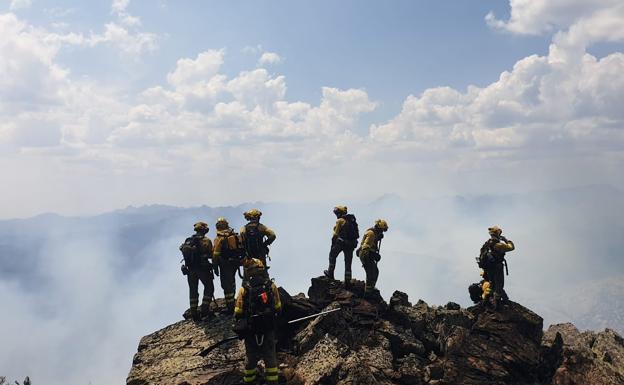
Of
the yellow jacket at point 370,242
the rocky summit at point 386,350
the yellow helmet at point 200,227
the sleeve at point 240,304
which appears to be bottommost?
the rocky summit at point 386,350

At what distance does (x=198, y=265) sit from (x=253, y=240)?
2.90 metres

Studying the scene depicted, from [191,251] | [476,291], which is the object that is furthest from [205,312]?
[476,291]

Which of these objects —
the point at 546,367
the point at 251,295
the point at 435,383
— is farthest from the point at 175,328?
the point at 546,367

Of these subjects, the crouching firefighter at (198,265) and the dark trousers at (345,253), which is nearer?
the crouching firefighter at (198,265)

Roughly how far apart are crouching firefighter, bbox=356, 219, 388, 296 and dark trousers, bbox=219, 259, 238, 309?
19.8ft

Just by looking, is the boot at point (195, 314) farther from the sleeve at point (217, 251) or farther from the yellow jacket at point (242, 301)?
the yellow jacket at point (242, 301)

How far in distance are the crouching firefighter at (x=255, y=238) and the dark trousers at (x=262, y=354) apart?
5464 mm

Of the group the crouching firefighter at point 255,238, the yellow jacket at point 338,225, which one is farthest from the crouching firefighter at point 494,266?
the crouching firefighter at point 255,238

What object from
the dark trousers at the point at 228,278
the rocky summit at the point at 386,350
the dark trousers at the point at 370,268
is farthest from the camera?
the dark trousers at the point at 370,268

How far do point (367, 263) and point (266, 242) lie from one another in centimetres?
503

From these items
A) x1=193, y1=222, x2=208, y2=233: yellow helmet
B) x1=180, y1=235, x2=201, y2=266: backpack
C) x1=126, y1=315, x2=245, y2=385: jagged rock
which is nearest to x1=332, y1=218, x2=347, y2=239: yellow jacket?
x1=193, y1=222, x2=208, y2=233: yellow helmet

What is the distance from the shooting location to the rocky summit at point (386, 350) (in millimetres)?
14867

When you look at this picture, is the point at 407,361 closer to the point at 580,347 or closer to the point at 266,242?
the point at 580,347

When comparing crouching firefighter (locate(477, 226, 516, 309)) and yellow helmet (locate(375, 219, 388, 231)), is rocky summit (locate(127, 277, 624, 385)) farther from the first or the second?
yellow helmet (locate(375, 219, 388, 231))
